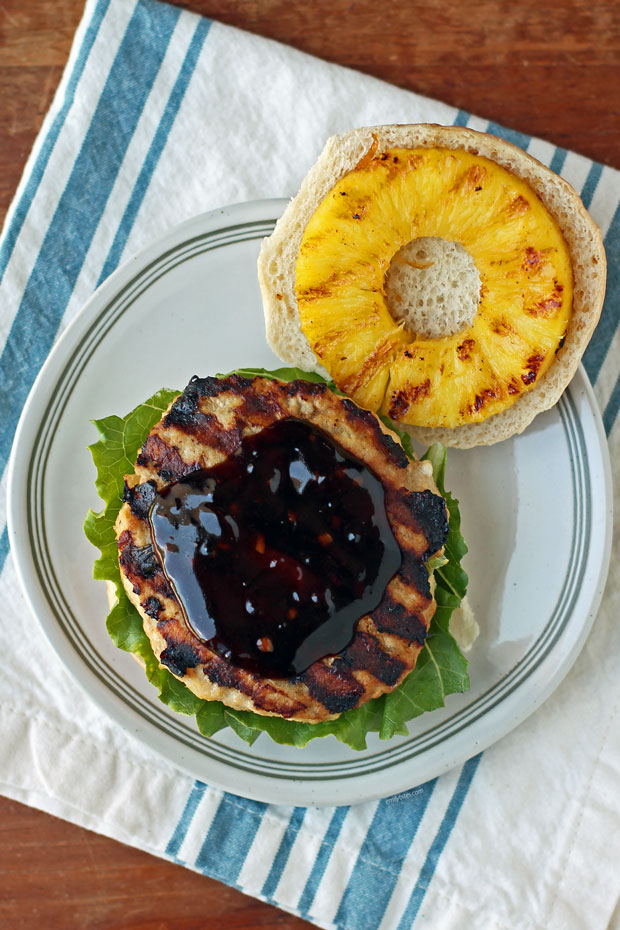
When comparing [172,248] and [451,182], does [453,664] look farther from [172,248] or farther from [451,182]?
[172,248]

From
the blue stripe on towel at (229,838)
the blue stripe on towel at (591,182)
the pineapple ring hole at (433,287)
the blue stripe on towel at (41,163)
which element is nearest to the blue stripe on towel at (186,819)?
the blue stripe on towel at (229,838)

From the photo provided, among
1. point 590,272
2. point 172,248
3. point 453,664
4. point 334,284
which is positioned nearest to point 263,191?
point 172,248

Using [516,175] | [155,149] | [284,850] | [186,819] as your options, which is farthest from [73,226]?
[284,850]

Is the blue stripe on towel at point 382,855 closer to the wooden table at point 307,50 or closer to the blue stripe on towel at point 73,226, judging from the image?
the wooden table at point 307,50

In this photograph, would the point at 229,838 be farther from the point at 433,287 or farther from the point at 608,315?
the point at 608,315

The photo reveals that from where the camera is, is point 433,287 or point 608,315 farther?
point 608,315

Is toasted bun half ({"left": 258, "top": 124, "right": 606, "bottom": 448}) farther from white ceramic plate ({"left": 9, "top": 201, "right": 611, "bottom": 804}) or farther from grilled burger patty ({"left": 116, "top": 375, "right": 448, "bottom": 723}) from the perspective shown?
grilled burger patty ({"left": 116, "top": 375, "right": 448, "bottom": 723})

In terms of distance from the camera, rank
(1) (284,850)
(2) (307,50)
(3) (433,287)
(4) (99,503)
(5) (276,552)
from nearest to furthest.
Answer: (5) (276,552)
(3) (433,287)
(4) (99,503)
(1) (284,850)
(2) (307,50)
